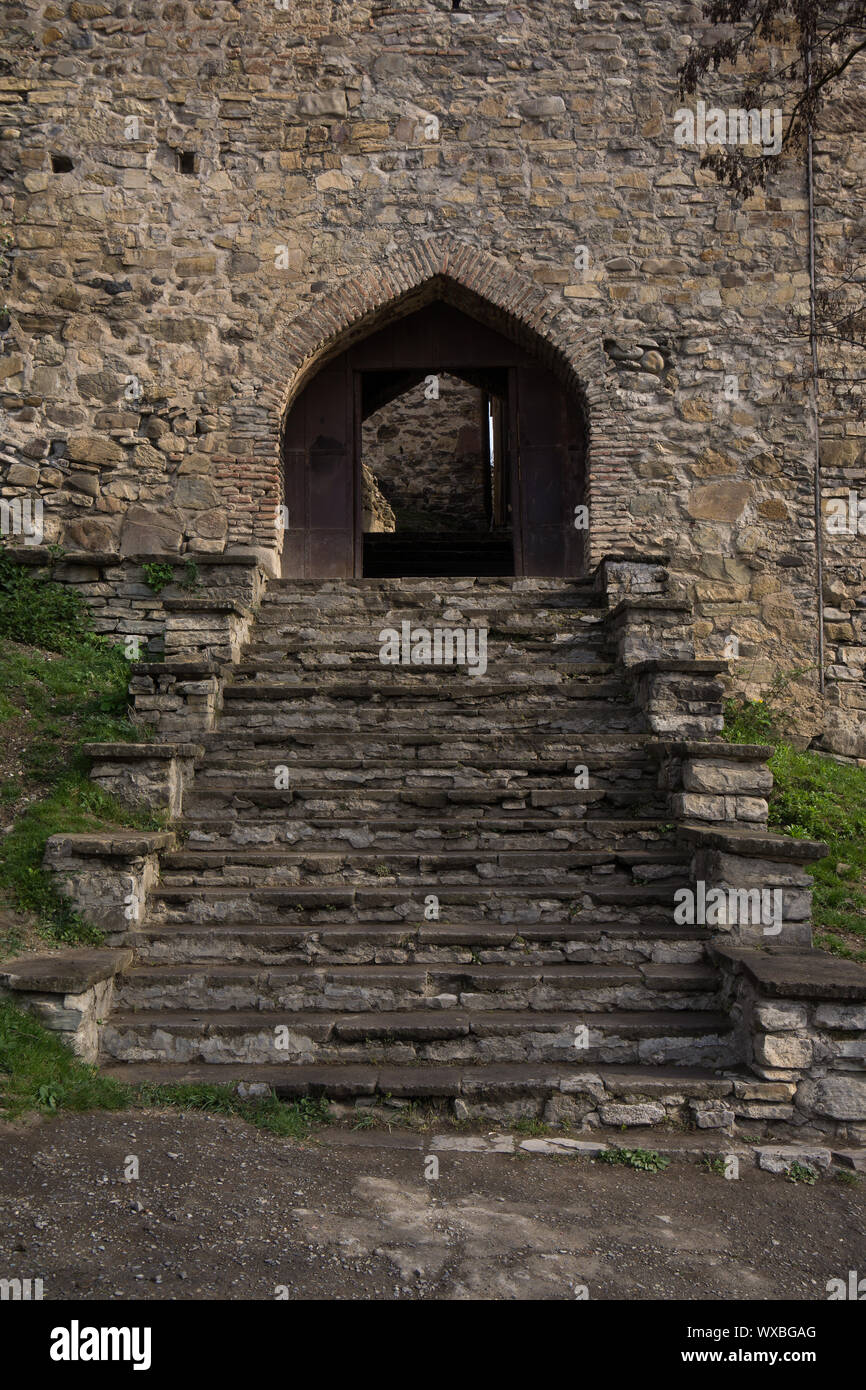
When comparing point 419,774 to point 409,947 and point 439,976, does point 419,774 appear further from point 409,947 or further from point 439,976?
point 439,976

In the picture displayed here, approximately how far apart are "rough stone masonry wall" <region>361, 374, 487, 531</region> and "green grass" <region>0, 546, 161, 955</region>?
39.0 feet

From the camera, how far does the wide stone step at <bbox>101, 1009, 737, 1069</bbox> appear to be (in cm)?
459

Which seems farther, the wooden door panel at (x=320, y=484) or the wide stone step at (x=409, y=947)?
the wooden door panel at (x=320, y=484)

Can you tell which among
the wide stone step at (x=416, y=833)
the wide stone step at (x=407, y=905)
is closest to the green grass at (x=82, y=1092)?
the wide stone step at (x=407, y=905)

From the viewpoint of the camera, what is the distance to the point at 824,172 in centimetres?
934

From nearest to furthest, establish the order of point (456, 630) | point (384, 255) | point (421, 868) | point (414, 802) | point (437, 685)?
point (421, 868) → point (414, 802) → point (437, 685) → point (456, 630) → point (384, 255)

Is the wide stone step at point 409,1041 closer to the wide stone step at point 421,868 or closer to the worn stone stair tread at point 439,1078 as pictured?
the worn stone stair tread at point 439,1078

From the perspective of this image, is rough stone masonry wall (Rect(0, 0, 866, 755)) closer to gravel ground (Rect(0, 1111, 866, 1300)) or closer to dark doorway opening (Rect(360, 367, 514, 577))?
gravel ground (Rect(0, 1111, 866, 1300))

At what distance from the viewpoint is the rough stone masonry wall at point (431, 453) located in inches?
781

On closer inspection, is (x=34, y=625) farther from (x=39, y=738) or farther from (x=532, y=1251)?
(x=532, y=1251)

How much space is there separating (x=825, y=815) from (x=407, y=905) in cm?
348

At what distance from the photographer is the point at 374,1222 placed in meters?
3.45

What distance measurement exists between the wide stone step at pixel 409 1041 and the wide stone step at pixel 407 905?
2.31 ft

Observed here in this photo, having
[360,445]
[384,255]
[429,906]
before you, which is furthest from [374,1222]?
[384,255]
